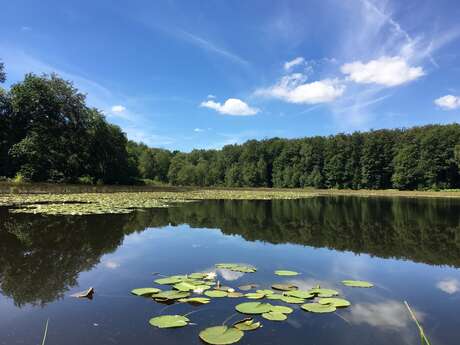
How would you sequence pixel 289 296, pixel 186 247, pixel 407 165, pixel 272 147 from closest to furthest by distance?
pixel 289 296 < pixel 186 247 < pixel 407 165 < pixel 272 147

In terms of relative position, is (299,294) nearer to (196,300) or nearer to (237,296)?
(237,296)

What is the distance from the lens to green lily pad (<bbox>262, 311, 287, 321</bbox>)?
14.3ft

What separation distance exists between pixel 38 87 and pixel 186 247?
3378cm

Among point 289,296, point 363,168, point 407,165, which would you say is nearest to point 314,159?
point 363,168

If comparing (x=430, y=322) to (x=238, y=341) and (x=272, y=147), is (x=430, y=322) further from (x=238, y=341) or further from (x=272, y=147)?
(x=272, y=147)

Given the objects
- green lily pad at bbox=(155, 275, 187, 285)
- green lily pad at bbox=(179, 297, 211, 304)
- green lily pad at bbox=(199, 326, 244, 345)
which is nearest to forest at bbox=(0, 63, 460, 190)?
green lily pad at bbox=(155, 275, 187, 285)

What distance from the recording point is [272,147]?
89.6 metres

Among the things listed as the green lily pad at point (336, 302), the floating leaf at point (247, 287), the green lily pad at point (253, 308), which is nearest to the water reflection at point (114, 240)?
the green lily pad at point (336, 302)

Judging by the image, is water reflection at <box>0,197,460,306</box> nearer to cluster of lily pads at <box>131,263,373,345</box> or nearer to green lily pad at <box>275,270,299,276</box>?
cluster of lily pads at <box>131,263,373,345</box>

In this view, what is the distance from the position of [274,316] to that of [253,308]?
341mm

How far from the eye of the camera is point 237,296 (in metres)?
5.23

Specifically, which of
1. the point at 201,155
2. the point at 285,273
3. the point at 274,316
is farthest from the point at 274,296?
the point at 201,155

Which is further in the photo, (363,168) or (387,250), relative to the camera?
(363,168)

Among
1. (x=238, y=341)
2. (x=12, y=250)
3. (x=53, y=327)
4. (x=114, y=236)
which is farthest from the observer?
(x=114, y=236)
